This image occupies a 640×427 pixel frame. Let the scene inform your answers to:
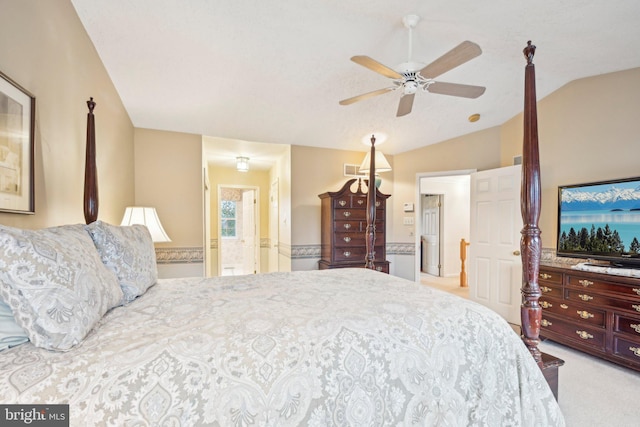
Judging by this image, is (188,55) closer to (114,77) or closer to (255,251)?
(114,77)

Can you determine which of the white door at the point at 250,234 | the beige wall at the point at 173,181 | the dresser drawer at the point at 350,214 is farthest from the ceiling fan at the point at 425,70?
the white door at the point at 250,234

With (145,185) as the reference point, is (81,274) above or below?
below

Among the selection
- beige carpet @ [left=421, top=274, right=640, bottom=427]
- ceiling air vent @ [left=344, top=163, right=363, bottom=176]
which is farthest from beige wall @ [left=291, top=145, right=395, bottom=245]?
beige carpet @ [left=421, top=274, right=640, bottom=427]

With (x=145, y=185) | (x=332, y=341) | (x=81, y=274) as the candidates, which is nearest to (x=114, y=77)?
(x=145, y=185)

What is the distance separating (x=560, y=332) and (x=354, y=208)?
261cm

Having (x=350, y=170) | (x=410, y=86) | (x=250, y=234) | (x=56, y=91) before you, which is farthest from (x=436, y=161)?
(x=56, y=91)

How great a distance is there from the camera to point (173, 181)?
12.5 feet

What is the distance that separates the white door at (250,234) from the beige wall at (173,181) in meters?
2.25

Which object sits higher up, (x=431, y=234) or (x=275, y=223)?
(x=275, y=223)

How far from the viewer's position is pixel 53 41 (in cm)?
176

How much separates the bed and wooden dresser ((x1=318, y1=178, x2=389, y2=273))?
2.57m

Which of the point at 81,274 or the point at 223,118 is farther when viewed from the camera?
the point at 223,118

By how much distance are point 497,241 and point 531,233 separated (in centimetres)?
256

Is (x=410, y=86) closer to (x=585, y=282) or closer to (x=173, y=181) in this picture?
(x=585, y=282)
